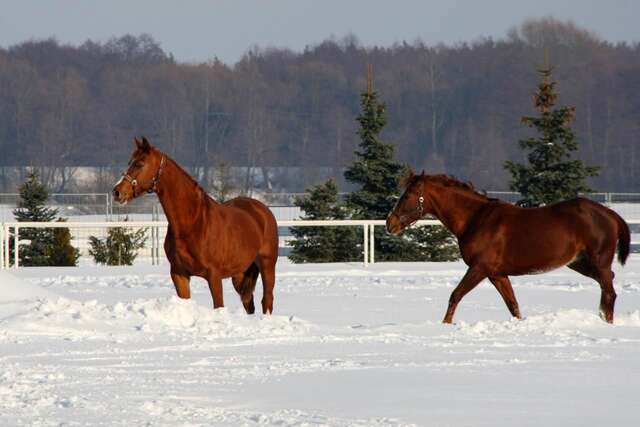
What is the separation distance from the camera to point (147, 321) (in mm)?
12500

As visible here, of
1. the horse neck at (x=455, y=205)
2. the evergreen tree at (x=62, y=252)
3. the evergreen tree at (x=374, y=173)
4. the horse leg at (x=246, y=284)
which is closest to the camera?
the horse neck at (x=455, y=205)

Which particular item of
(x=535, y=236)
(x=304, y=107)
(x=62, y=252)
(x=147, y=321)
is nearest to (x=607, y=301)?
(x=535, y=236)

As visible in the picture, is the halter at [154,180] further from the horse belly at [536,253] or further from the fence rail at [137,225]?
the fence rail at [137,225]

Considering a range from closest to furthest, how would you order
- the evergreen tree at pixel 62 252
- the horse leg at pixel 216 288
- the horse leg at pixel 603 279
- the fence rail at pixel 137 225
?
1. the horse leg at pixel 216 288
2. the horse leg at pixel 603 279
3. the fence rail at pixel 137 225
4. the evergreen tree at pixel 62 252

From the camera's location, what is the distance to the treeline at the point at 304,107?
319 ft

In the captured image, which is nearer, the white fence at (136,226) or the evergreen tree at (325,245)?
the white fence at (136,226)

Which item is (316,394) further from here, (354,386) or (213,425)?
(213,425)

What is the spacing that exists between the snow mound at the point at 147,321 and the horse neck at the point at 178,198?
0.69 metres

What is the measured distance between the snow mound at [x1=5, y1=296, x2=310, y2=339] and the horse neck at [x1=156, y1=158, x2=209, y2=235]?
0.69 metres

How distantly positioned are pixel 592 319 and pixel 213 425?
19.8 ft

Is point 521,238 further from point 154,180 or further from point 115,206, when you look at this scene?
point 115,206

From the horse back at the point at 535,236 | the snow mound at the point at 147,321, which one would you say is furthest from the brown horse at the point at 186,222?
the horse back at the point at 535,236

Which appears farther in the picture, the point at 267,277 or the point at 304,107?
the point at 304,107

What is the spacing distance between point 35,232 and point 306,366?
1873cm
